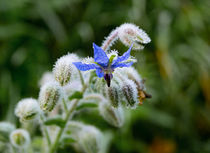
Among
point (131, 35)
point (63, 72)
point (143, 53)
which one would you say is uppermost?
point (143, 53)

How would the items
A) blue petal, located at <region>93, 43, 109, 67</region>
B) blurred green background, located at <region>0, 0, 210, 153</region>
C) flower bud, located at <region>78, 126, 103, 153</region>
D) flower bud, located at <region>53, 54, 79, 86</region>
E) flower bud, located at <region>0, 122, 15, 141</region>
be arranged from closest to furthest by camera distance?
blue petal, located at <region>93, 43, 109, 67</region>, flower bud, located at <region>53, 54, 79, 86</region>, flower bud, located at <region>0, 122, 15, 141</region>, flower bud, located at <region>78, 126, 103, 153</region>, blurred green background, located at <region>0, 0, 210, 153</region>

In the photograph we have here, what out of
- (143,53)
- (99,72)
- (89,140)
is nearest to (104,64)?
(99,72)

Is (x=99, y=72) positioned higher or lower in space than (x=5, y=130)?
lower

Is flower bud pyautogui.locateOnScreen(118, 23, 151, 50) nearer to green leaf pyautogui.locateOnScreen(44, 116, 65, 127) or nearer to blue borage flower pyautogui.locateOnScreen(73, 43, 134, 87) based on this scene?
blue borage flower pyautogui.locateOnScreen(73, 43, 134, 87)

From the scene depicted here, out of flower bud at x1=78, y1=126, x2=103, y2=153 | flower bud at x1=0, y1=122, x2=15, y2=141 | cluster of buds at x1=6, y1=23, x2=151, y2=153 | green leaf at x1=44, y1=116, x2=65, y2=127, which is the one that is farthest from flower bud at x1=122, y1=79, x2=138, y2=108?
flower bud at x1=0, y1=122, x2=15, y2=141

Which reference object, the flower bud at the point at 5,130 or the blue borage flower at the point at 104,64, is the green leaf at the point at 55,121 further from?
the blue borage flower at the point at 104,64

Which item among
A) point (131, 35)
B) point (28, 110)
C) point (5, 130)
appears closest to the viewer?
point (131, 35)

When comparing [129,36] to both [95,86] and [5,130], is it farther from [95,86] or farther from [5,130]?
[5,130]
